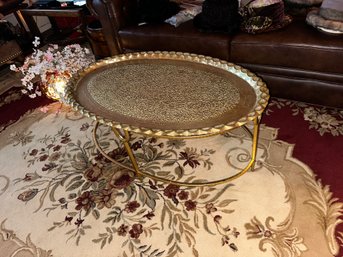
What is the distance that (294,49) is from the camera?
5.34 feet

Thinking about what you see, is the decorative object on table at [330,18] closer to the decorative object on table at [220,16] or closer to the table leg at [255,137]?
the decorative object on table at [220,16]

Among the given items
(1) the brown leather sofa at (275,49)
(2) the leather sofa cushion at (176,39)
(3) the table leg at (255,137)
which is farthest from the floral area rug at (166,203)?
(2) the leather sofa cushion at (176,39)

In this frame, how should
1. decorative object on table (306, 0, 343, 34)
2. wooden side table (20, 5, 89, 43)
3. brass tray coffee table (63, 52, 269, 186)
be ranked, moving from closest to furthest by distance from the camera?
brass tray coffee table (63, 52, 269, 186) → decorative object on table (306, 0, 343, 34) → wooden side table (20, 5, 89, 43)

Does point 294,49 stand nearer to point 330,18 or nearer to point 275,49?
point 275,49

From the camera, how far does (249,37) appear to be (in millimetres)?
1754

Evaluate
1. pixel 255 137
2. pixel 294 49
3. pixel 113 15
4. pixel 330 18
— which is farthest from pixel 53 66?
pixel 330 18

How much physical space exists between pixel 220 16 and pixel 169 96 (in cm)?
74

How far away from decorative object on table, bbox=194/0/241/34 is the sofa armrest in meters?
0.65

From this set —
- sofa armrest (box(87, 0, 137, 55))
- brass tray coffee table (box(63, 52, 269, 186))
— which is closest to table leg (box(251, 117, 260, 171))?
brass tray coffee table (box(63, 52, 269, 186))

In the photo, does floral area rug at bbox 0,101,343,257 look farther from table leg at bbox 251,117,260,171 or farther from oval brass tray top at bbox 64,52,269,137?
oval brass tray top at bbox 64,52,269,137

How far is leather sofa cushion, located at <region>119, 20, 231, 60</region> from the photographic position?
1.85 m

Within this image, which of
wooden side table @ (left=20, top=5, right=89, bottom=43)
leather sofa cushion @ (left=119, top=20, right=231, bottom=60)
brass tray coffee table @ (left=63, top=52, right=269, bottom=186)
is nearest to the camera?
brass tray coffee table @ (left=63, top=52, right=269, bottom=186)

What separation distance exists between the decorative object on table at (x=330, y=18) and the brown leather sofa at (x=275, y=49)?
0.04m

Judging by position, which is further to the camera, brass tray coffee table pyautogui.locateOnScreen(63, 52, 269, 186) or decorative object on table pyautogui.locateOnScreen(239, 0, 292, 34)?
decorative object on table pyautogui.locateOnScreen(239, 0, 292, 34)
